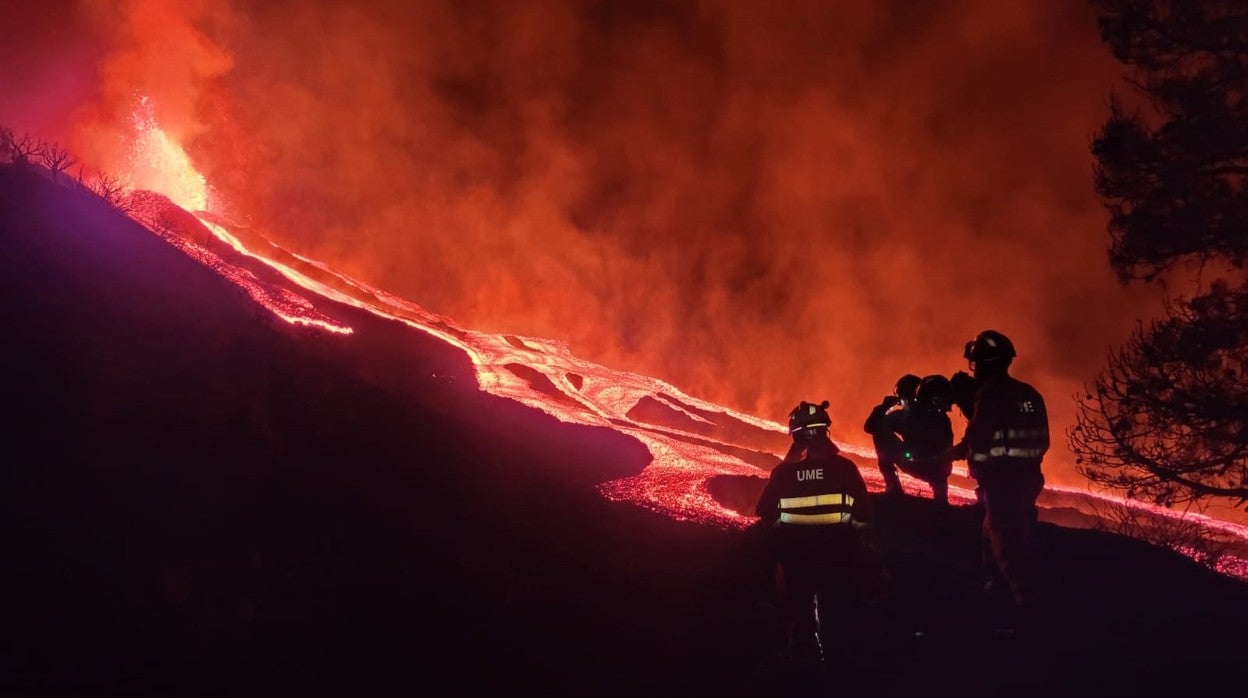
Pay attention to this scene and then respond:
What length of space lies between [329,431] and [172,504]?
1.99 meters

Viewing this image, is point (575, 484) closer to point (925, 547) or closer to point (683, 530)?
point (683, 530)

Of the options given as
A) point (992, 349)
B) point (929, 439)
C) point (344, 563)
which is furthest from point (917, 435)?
point (344, 563)

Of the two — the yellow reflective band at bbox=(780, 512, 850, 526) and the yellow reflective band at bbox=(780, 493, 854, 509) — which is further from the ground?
the yellow reflective band at bbox=(780, 493, 854, 509)

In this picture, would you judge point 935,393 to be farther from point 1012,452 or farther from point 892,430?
point 1012,452

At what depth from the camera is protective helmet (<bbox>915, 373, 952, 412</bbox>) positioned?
9477 mm

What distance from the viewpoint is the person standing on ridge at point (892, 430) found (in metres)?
10.2

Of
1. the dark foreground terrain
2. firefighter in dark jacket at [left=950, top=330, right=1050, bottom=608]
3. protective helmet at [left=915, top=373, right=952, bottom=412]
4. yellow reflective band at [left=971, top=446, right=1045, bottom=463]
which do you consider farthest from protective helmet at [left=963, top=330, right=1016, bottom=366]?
protective helmet at [left=915, top=373, right=952, bottom=412]

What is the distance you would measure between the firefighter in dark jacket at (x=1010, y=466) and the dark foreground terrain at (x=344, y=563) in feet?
1.74

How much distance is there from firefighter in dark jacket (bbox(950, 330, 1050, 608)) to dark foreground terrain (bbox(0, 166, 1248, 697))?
1.74 ft

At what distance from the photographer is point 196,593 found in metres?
4.80

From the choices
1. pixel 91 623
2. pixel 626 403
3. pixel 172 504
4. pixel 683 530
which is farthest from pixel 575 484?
pixel 626 403

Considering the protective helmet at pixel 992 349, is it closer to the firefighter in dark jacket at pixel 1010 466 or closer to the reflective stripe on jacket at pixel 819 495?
the firefighter in dark jacket at pixel 1010 466

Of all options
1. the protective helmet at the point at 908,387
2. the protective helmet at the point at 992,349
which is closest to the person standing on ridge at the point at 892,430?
the protective helmet at the point at 908,387

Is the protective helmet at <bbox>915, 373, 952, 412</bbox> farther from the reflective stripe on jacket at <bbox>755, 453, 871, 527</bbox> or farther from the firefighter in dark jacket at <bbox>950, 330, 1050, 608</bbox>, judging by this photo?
the reflective stripe on jacket at <bbox>755, 453, 871, 527</bbox>
